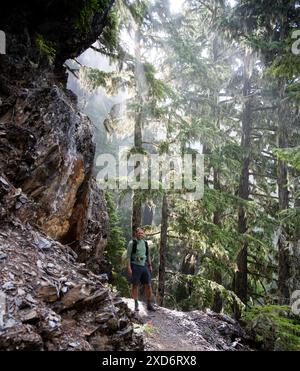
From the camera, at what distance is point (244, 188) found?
16922mm

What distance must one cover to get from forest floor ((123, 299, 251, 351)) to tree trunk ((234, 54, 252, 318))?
581cm

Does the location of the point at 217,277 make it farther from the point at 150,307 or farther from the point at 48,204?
the point at 48,204

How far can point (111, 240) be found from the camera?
62.6 ft

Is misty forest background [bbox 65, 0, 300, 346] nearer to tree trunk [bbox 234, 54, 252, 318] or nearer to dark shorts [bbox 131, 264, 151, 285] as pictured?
tree trunk [bbox 234, 54, 252, 318]

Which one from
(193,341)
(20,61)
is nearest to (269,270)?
(193,341)

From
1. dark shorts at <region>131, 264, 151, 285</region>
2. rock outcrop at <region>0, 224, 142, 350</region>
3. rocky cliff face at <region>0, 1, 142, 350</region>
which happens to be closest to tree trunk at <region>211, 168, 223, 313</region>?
rocky cliff face at <region>0, 1, 142, 350</region>

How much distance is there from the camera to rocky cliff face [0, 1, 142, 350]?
413 cm

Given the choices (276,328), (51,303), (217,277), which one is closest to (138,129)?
(217,277)

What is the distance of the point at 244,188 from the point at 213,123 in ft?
12.8

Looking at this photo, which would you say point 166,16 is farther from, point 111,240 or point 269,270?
point 269,270

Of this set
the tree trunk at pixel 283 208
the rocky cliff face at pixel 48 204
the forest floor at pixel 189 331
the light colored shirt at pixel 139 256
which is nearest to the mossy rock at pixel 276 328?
the forest floor at pixel 189 331

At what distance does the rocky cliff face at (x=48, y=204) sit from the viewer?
4.13 meters

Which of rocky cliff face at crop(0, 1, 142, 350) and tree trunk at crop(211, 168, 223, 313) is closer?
rocky cliff face at crop(0, 1, 142, 350)

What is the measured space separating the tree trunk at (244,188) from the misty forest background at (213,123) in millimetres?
52
